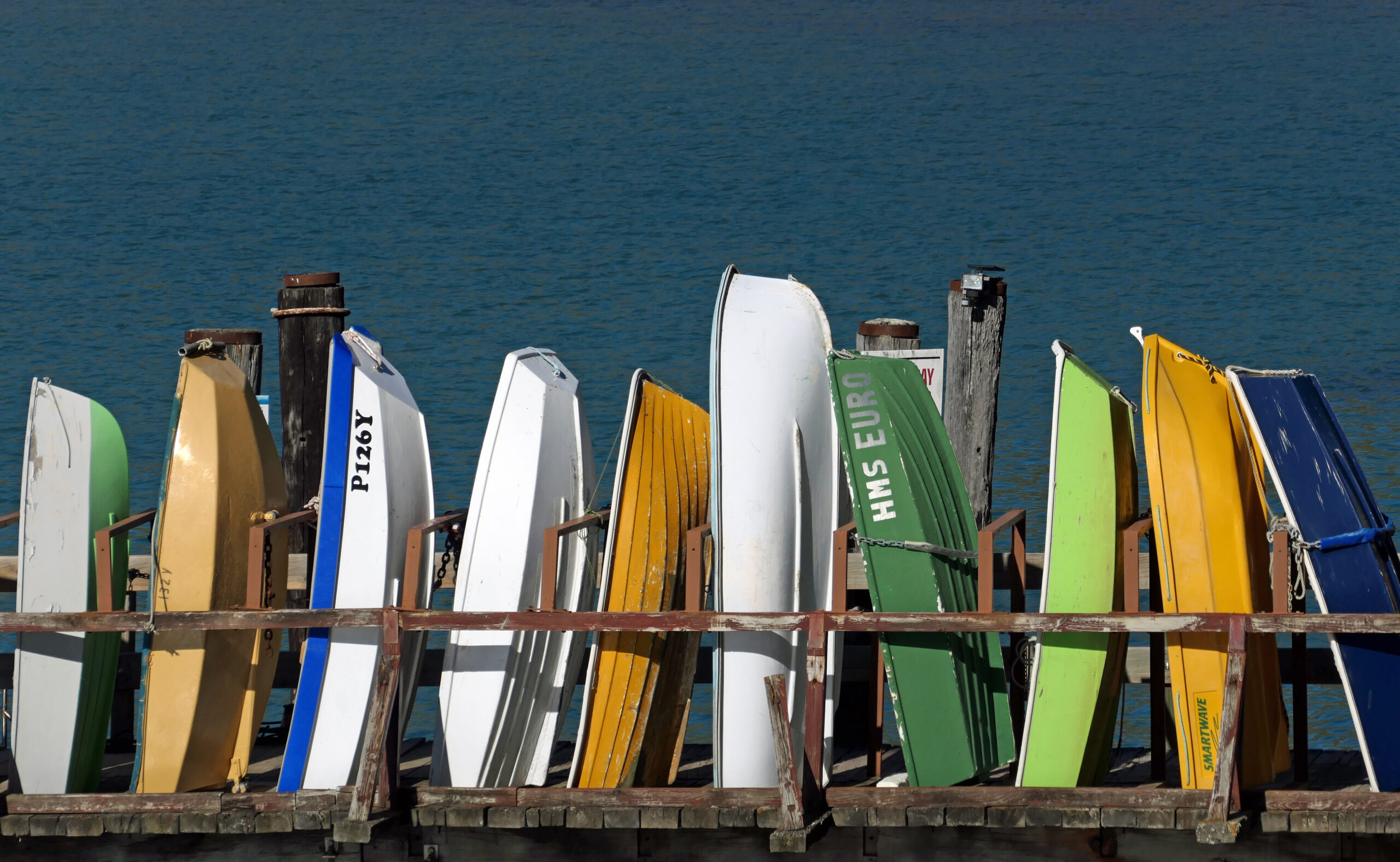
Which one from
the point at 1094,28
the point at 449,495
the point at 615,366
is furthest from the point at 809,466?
the point at 1094,28

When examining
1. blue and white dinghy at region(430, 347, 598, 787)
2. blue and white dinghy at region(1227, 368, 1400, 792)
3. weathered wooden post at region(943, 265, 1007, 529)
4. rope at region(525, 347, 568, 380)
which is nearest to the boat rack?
blue and white dinghy at region(1227, 368, 1400, 792)

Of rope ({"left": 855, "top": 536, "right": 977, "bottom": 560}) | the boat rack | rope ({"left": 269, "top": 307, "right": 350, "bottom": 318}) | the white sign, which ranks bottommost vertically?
the boat rack

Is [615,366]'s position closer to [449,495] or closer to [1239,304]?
[449,495]

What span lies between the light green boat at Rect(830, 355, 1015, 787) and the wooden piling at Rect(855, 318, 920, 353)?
1.16 metres

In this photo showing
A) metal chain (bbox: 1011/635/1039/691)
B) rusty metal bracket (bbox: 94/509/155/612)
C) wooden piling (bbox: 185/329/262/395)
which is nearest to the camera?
rusty metal bracket (bbox: 94/509/155/612)

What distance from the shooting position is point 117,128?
35.8 m

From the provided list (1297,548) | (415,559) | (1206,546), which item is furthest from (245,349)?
(1297,548)

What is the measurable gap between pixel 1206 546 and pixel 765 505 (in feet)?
4.87

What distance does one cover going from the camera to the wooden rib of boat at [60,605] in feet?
18.8

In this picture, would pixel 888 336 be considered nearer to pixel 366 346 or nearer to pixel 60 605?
pixel 366 346

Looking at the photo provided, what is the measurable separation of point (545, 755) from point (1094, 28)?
4137 centimetres

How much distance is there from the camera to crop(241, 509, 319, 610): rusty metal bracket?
18.2 feet

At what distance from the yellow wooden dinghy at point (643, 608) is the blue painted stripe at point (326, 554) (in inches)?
36.5

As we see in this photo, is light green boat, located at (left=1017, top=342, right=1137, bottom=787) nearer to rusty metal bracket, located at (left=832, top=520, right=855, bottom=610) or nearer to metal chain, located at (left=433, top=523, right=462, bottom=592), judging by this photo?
rusty metal bracket, located at (left=832, top=520, right=855, bottom=610)
